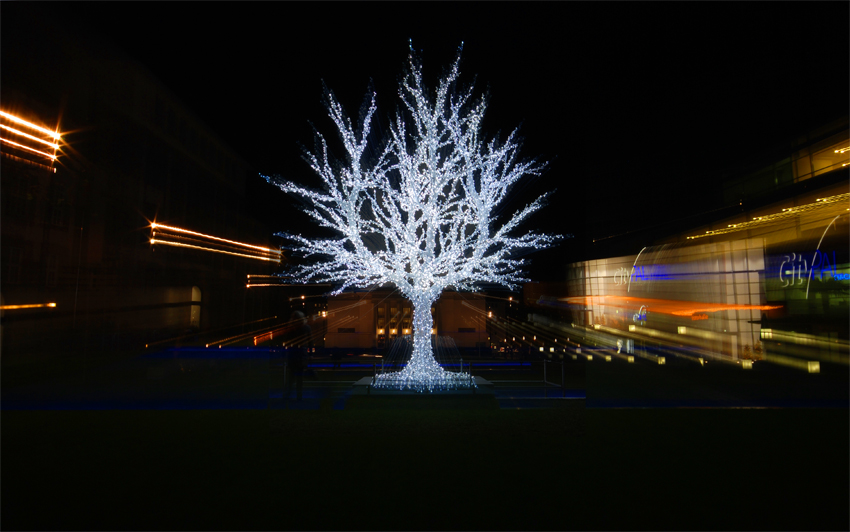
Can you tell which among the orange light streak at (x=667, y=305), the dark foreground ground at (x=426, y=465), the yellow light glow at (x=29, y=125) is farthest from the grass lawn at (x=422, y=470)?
the orange light streak at (x=667, y=305)

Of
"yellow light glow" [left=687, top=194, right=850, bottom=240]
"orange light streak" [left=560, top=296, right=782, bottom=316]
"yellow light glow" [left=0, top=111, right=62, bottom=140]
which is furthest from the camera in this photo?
"orange light streak" [left=560, top=296, right=782, bottom=316]

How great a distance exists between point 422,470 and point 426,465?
0.45 ft

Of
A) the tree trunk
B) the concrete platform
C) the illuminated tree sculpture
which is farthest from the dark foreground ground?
the illuminated tree sculpture

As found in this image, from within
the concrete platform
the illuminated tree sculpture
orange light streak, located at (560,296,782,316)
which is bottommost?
the concrete platform

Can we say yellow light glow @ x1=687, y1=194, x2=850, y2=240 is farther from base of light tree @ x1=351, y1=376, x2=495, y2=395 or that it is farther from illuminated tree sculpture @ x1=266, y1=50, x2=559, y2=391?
base of light tree @ x1=351, y1=376, x2=495, y2=395

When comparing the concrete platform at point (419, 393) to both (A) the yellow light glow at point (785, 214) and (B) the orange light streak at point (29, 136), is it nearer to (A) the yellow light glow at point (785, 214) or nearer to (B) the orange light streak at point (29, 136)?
(B) the orange light streak at point (29, 136)

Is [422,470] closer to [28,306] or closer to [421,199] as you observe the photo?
[421,199]

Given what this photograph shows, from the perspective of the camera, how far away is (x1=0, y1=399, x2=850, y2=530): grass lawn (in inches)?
117

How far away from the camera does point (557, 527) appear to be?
285cm

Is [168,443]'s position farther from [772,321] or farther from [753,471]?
[772,321]

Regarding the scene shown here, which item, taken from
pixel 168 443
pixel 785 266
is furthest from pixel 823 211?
pixel 168 443

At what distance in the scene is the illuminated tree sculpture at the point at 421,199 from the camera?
7.46 meters

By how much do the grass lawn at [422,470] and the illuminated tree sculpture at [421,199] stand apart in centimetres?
259

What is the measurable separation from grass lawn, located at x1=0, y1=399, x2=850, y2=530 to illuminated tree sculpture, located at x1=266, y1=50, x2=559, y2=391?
2.59m
